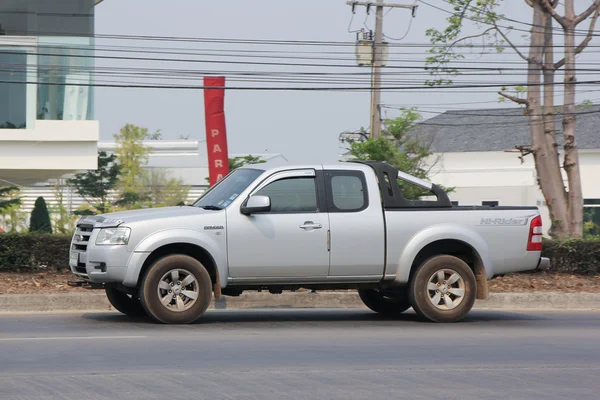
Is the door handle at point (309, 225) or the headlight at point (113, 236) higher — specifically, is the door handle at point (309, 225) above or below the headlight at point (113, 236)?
above

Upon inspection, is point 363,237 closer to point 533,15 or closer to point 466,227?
point 466,227

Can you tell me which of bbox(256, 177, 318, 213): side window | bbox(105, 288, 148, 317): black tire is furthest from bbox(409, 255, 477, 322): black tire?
bbox(105, 288, 148, 317): black tire

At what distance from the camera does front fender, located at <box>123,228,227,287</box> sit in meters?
11.3

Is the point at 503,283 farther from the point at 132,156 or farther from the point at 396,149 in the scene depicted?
the point at 132,156

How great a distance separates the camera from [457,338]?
10719 millimetres

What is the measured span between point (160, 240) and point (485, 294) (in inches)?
161

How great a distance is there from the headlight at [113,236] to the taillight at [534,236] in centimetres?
498

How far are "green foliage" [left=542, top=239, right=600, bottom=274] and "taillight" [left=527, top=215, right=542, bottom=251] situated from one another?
4382 millimetres

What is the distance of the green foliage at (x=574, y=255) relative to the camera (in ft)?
55.1

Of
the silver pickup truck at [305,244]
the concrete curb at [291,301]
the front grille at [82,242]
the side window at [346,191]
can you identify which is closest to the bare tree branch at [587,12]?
the concrete curb at [291,301]

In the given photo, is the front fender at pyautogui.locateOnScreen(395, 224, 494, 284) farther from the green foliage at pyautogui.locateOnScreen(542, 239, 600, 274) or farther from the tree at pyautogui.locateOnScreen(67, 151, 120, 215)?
the tree at pyautogui.locateOnScreen(67, 151, 120, 215)

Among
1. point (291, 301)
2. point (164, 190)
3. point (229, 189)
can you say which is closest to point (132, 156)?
point (164, 190)

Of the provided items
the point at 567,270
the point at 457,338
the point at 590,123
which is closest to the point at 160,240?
the point at 457,338

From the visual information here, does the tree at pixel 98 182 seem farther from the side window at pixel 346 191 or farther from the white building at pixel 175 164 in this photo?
the side window at pixel 346 191
